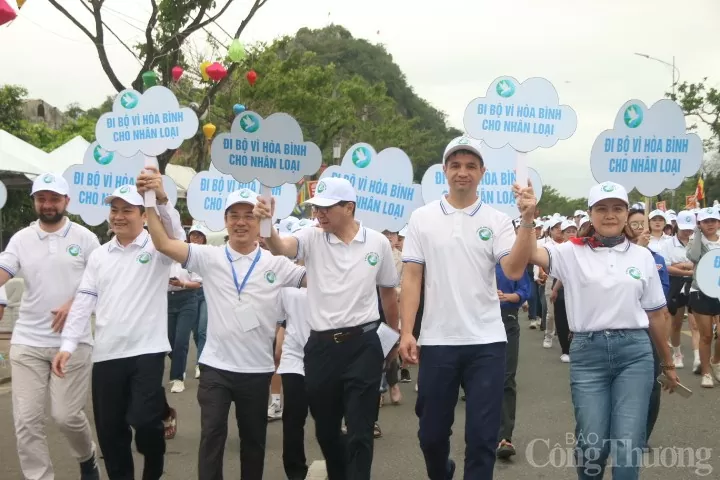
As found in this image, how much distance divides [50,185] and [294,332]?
194cm

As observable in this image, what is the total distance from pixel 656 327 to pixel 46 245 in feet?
12.6

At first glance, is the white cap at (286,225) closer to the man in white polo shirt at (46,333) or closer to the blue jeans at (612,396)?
the man in white polo shirt at (46,333)

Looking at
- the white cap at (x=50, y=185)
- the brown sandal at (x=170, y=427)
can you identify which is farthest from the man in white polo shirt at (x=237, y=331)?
the brown sandal at (x=170, y=427)

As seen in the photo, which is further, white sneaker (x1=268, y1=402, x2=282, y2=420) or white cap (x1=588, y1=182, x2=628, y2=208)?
white sneaker (x1=268, y1=402, x2=282, y2=420)

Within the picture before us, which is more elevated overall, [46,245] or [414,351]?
[46,245]

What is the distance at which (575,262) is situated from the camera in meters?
4.66

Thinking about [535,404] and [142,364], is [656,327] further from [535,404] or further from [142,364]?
[535,404]

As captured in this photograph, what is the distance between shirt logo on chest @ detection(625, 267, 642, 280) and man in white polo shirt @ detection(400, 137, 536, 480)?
22.3 inches

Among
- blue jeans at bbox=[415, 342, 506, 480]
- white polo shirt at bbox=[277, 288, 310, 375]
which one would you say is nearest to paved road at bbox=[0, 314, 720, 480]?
white polo shirt at bbox=[277, 288, 310, 375]

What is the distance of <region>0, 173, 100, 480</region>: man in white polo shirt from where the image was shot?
526cm

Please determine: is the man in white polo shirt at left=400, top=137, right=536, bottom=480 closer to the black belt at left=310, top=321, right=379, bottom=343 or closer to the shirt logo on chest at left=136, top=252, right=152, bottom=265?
the black belt at left=310, top=321, right=379, bottom=343

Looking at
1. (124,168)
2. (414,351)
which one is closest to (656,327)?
(414,351)

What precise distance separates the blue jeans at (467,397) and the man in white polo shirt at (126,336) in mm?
1637

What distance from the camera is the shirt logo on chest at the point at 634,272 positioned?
15.0ft
